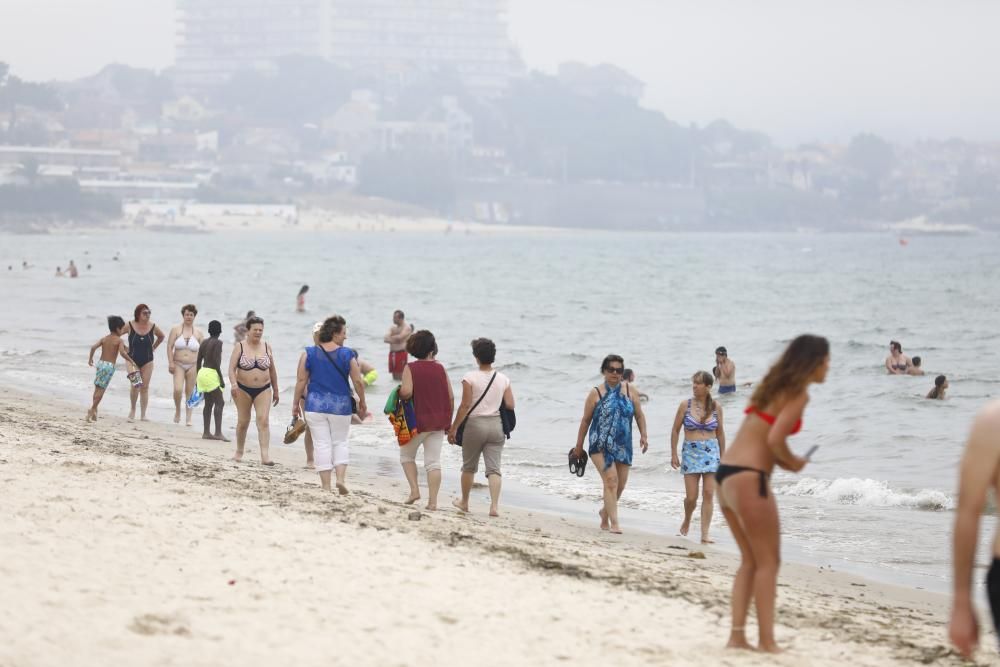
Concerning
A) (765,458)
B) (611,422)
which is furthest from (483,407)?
(765,458)

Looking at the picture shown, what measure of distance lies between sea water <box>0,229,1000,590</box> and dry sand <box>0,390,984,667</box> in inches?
81.3

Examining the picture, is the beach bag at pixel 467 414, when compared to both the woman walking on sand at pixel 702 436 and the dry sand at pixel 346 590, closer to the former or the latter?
the dry sand at pixel 346 590

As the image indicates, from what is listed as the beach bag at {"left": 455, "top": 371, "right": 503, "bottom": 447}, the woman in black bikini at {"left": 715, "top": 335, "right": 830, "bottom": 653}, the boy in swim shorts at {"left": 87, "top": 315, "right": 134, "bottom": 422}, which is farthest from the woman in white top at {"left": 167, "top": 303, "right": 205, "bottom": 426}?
the woman in black bikini at {"left": 715, "top": 335, "right": 830, "bottom": 653}

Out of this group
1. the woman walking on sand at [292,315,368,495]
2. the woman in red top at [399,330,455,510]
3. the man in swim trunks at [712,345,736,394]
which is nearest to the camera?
the woman in red top at [399,330,455,510]

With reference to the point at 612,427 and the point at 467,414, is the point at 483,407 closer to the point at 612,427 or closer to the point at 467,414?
the point at 467,414

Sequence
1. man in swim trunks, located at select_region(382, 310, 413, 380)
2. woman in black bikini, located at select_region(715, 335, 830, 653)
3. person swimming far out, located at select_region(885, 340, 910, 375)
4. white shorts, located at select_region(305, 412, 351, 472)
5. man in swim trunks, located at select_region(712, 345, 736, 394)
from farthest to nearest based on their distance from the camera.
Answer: person swimming far out, located at select_region(885, 340, 910, 375), man in swim trunks, located at select_region(712, 345, 736, 394), man in swim trunks, located at select_region(382, 310, 413, 380), white shorts, located at select_region(305, 412, 351, 472), woman in black bikini, located at select_region(715, 335, 830, 653)

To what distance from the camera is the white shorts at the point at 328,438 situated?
8914mm

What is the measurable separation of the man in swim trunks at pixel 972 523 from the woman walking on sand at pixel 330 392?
16.9 feet

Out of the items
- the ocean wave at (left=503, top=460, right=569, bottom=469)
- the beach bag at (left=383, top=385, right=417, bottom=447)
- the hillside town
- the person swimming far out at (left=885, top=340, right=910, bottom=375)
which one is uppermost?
the hillside town

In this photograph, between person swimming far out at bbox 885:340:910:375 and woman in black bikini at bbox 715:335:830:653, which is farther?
person swimming far out at bbox 885:340:910:375

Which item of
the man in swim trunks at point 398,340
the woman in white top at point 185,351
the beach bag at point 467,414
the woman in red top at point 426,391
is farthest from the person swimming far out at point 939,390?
the woman in red top at point 426,391

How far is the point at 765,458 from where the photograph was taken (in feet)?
16.3

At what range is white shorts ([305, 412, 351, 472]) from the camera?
891 centimetres

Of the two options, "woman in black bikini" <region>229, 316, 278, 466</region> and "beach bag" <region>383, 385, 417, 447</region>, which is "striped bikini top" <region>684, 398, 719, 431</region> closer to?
"beach bag" <region>383, 385, 417, 447</region>
